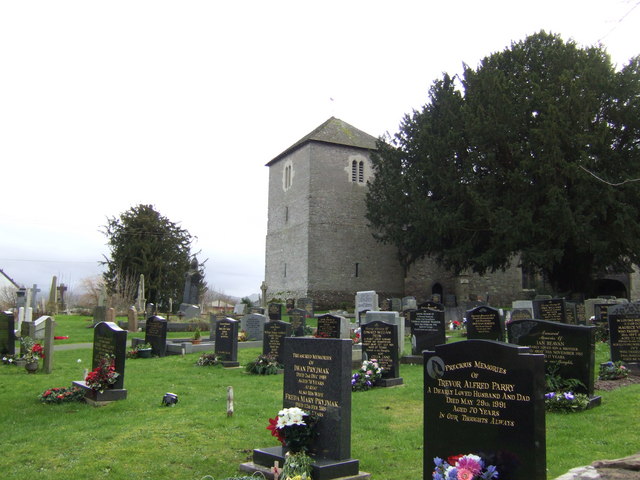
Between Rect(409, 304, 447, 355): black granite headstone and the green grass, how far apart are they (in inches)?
121

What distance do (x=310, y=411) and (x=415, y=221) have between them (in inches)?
928

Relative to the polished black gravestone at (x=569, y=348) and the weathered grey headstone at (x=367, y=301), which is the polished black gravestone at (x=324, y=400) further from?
the weathered grey headstone at (x=367, y=301)

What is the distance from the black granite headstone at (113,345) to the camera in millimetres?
9180

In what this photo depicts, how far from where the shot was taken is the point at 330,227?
38594mm

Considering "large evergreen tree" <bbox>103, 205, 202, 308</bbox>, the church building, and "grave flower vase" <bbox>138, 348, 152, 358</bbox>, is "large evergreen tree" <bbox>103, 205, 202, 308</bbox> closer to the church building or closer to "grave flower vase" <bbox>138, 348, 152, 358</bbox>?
the church building

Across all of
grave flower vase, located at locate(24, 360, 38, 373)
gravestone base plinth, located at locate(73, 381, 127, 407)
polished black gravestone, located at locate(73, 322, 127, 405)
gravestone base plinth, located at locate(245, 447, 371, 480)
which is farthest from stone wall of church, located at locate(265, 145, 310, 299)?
gravestone base plinth, located at locate(245, 447, 371, 480)

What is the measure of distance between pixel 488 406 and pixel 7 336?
12.6 m

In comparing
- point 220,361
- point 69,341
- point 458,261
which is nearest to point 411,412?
point 220,361

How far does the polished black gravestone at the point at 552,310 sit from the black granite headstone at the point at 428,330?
366cm

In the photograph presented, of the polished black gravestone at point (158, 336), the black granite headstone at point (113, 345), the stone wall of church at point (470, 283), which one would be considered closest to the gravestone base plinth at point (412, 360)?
the polished black gravestone at point (158, 336)

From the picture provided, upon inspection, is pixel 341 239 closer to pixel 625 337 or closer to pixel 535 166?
pixel 535 166

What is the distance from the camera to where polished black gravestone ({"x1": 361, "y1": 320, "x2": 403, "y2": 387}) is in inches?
419

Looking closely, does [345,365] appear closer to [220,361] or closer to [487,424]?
[487,424]

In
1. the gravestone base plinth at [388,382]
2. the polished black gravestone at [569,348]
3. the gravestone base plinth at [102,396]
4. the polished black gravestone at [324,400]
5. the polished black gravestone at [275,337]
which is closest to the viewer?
the polished black gravestone at [324,400]
